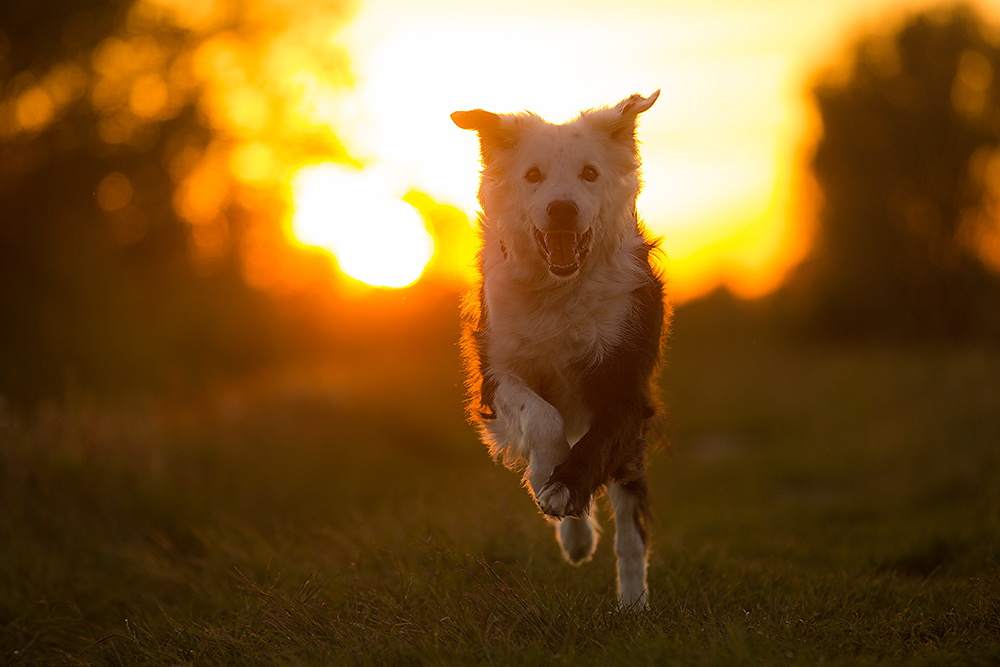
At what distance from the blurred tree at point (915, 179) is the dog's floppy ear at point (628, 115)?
18332mm

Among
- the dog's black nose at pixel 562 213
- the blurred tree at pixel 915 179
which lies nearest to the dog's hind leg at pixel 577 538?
the dog's black nose at pixel 562 213

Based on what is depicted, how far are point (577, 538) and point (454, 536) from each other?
0.98m

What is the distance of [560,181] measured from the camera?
149 inches

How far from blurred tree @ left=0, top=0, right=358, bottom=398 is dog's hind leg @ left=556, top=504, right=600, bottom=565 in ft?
37.7

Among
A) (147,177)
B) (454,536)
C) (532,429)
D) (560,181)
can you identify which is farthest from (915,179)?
(532,429)

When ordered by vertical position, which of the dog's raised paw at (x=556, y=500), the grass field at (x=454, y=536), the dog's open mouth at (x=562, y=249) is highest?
the dog's open mouth at (x=562, y=249)

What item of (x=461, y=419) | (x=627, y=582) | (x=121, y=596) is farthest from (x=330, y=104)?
(x=627, y=582)

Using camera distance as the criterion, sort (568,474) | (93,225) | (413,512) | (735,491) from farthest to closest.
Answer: (93,225) → (735,491) → (413,512) → (568,474)

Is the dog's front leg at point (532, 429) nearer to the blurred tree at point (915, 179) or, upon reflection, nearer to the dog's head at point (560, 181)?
the dog's head at point (560, 181)

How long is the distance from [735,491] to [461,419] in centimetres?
438

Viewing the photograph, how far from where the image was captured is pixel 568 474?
353 cm

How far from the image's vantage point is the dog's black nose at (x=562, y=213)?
369 centimetres

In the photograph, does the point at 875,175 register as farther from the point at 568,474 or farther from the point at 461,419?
the point at 568,474

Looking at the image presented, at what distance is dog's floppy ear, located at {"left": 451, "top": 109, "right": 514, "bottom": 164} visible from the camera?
13.3 ft
